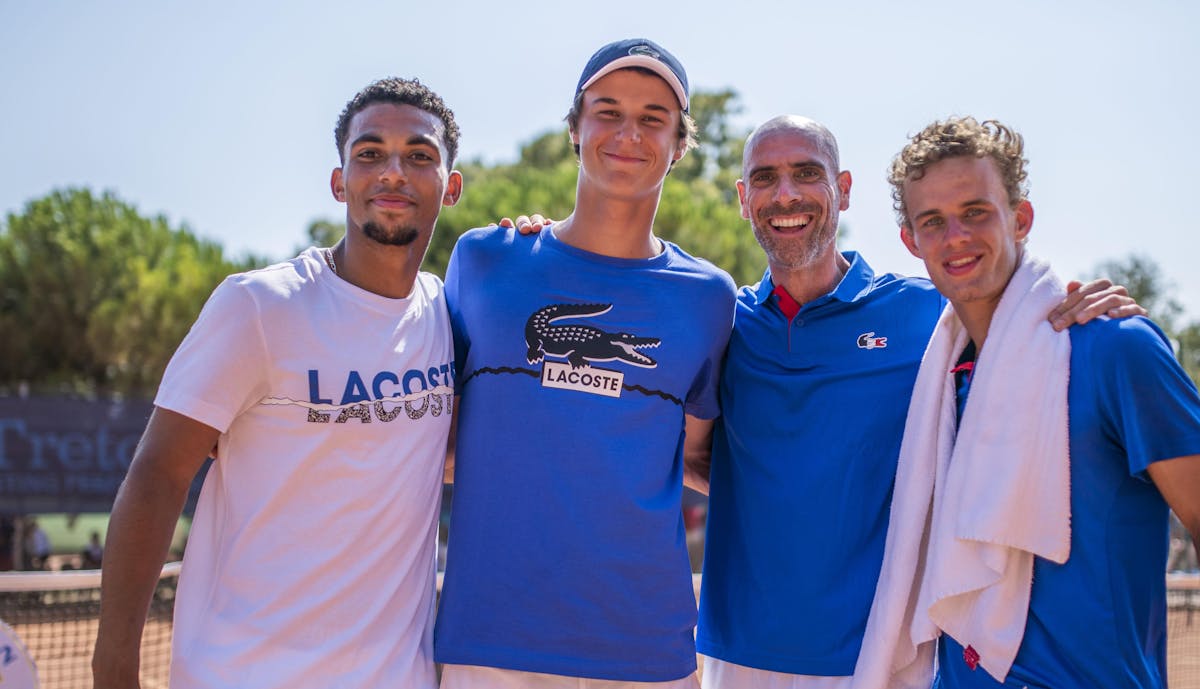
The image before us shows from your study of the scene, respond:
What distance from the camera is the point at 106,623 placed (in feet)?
9.69

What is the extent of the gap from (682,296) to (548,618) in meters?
1.25

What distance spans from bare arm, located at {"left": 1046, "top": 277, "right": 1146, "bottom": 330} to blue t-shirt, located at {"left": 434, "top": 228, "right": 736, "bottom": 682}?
1.24 m

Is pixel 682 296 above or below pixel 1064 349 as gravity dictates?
above

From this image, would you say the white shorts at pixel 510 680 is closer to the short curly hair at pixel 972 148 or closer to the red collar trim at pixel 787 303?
the red collar trim at pixel 787 303

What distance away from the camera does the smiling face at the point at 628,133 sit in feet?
12.3

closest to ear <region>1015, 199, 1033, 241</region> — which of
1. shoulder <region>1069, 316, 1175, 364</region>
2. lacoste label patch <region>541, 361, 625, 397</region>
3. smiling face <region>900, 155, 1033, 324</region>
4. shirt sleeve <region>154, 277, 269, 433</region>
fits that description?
smiling face <region>900, 155, 1033, 324</region>

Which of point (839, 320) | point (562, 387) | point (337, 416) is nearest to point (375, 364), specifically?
point (337, 416)

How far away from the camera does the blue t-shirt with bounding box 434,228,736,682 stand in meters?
3.35

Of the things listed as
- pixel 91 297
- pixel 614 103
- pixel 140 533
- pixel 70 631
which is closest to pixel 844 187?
pixel 614 103

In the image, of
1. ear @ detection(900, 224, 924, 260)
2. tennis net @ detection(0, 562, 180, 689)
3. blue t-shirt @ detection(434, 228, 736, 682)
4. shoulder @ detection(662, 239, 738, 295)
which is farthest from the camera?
tennis net @ detection(0, 562, 180, 689)

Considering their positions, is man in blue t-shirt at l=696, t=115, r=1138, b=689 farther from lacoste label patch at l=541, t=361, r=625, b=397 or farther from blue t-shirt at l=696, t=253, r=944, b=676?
lacoste label patch at l=541, t=361, r=625, b=397

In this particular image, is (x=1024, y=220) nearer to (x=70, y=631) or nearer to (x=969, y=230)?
(x=969, y=230)

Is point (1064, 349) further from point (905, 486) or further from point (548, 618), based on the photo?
point (548, 618)

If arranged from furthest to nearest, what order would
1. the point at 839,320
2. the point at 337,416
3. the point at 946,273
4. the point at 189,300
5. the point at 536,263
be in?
the point at 189,300 → the point at 839,320 → the point at 536,263 → the point at 946,273 → the point at 337,416
